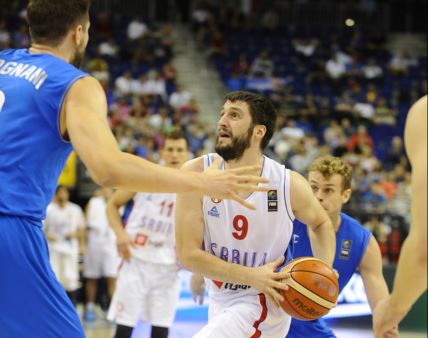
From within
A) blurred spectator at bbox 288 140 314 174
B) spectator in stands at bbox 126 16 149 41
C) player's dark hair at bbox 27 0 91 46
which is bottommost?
blurred spectator at bbox 288 140 314 174

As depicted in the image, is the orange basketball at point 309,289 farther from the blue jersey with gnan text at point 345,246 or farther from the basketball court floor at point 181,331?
the basketball court floor at point 181,331

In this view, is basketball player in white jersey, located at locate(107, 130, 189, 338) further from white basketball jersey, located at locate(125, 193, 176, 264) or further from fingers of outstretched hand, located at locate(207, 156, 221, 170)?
fingers of outstretched hand, located at locate(207, 156, 221, 170)

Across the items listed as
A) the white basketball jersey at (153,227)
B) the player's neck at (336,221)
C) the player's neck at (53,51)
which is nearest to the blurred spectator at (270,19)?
the white basketball jersey at (153,227)

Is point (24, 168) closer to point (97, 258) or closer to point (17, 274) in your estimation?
point (17, 274)

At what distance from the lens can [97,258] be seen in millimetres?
12148

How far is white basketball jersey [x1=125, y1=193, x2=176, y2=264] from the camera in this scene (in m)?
7.70

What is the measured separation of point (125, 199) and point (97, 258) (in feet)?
15.2

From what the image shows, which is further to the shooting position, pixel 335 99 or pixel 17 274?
pixel 335 99

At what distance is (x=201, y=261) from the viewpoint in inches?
182

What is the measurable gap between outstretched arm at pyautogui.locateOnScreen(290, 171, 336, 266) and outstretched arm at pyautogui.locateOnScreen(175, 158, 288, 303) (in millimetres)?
353

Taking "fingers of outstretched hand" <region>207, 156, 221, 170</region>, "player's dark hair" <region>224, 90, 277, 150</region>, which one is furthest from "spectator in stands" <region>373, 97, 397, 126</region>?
"fingers of outstretched hand" <region>207, 156, 221, 170</region>

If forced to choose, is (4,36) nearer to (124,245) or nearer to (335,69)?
(335,69)

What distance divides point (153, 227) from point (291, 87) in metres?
14.9

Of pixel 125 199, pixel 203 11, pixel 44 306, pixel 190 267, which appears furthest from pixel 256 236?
pixel 203 11
